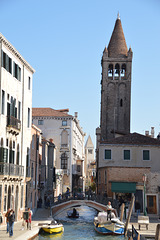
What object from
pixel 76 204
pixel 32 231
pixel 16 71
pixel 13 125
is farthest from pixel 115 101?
pixel 32 231

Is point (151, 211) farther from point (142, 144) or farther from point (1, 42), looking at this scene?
point (1, 42)

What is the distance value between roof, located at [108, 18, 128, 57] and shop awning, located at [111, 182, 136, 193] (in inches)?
1286

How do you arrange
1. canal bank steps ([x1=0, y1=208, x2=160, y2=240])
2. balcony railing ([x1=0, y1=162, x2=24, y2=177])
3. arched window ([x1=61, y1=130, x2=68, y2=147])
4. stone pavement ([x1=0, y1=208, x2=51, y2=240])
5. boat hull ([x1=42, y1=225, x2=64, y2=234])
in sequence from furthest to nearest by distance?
arched window ([x1=61, y1=130, x2=68, y2=147]) < boat hull ([x1=42, y1=225, x2=64, y2=234]) < balcony railing ([x1=0, y1=162, x2=24, y2=177]) < canal bank steps ([x1=0, y1=208, x2=160, y2=240]) < stone pavement ([x1=0, y1=208, x2=51, y2=240])

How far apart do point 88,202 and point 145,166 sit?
765 cm

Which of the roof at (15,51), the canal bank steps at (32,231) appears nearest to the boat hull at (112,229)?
the canal bank steps at (32,231)

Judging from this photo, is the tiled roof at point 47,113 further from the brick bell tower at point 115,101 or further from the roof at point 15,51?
the roof at point 15,51

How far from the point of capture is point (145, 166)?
1677 inches

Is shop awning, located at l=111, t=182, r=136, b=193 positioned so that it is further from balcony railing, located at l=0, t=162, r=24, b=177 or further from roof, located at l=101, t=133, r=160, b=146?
balcony railing, located at l=0, t=162, r=24, b=177

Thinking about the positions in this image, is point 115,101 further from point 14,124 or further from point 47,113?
point 14,124

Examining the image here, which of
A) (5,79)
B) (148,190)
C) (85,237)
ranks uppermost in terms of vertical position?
(5,79)

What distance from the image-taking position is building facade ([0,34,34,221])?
2733 centimetres

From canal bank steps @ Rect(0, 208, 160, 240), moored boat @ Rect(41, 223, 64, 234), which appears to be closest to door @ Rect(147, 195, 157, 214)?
canal bank steps @ Rect(0, 208, 160, 240)

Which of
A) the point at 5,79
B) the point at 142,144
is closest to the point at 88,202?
the point at 142,144

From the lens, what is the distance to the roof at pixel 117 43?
67.4m
